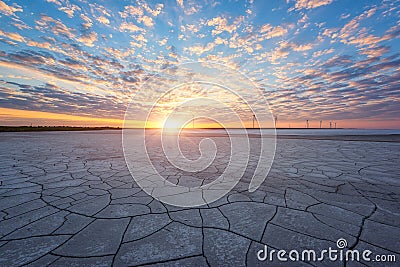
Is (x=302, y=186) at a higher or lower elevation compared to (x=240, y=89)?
lower

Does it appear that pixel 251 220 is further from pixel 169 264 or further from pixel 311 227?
pixel 169 264

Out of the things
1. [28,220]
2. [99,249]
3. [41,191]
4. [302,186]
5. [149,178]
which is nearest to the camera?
[99,249]

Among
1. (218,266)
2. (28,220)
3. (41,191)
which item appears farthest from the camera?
(41,191)

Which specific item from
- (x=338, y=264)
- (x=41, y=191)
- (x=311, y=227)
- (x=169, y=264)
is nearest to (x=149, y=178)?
(x=41, y=191)

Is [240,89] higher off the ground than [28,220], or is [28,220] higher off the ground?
[240,89]

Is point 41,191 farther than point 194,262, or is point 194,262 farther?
point 41,191

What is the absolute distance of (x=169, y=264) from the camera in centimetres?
124

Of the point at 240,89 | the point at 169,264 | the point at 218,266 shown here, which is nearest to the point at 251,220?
the point at 218,266

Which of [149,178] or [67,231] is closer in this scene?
[67,231]

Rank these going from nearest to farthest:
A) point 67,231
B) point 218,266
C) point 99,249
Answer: point 218,266 → point 99,249 → point 67,231

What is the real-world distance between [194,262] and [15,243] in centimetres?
144

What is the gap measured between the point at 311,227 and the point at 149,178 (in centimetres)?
253

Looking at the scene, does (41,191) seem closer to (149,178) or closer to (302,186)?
(149,178)

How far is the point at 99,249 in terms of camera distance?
1.39 meters
